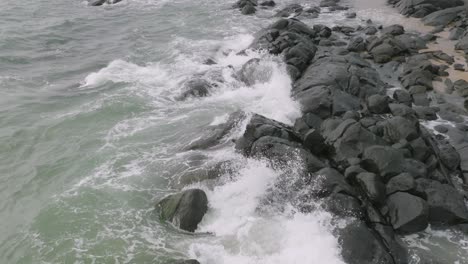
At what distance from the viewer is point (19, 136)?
1642cm

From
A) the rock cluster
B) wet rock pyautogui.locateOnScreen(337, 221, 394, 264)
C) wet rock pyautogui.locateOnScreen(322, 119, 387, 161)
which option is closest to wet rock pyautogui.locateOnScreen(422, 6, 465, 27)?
the rock cluster

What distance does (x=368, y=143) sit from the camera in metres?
13.3

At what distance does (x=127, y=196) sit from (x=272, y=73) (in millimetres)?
9900

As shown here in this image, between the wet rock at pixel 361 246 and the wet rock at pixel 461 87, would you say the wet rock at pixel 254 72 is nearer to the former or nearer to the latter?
the wet rock at pixel 461 87

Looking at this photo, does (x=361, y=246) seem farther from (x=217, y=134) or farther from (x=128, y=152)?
(x=128, y=152)

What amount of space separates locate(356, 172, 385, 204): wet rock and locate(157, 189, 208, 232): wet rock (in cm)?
453

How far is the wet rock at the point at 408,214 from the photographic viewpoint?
10.9 metres

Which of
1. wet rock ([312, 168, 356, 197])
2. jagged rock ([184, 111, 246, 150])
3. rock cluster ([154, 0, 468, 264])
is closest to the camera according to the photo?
rock cluster ([154, 0, 468, 264])

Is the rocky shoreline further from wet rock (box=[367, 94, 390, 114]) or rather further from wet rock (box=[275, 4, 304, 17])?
wet rock (box=[275, 4, 304, 17])

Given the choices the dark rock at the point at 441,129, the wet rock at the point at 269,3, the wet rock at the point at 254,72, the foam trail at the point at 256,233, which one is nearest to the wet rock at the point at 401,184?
the foam trail at the point at 256,233

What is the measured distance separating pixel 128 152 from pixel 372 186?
8.49 meters

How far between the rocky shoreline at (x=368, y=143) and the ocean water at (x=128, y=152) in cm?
54

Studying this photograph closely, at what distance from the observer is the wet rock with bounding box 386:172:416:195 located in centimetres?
1162

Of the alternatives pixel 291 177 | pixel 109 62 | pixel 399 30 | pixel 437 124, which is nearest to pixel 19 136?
pixel 109 62
